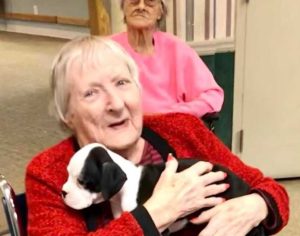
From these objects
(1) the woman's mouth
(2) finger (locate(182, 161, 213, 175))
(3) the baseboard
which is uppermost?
(1) the woman's mouth

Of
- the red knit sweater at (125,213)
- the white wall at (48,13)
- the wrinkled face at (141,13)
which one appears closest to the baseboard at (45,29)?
the white wall at (48,13)

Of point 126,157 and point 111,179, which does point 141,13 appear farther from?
point 111,179

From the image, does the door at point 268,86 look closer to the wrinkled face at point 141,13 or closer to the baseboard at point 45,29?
the wrinkled face at point 141,13

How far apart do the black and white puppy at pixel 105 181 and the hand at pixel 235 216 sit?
6 centimetres

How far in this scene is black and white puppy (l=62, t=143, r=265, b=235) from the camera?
1157 mm

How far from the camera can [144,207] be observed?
1240 mm

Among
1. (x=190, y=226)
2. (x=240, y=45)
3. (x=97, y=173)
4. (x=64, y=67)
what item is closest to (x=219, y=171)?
(x=190, y=226)

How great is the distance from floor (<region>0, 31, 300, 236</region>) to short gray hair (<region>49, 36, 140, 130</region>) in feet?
2.32

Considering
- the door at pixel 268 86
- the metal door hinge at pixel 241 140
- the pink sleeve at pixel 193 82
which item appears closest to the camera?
the pink sleeve at pixel 193 82

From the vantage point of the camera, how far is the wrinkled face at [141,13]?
2197mm

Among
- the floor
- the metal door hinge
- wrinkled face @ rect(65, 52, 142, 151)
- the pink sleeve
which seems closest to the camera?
wrinkled face @ rect(65, 52, 142, 151)

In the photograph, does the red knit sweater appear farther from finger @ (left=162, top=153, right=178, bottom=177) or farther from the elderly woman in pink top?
the elderly woman in pink top

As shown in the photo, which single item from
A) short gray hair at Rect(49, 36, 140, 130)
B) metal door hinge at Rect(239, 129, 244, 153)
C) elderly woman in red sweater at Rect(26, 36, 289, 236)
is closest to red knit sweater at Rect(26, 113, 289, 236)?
elderly woman in red sweater at Rect(26, 36, 289, 236)

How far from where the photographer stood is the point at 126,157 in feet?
4.72
